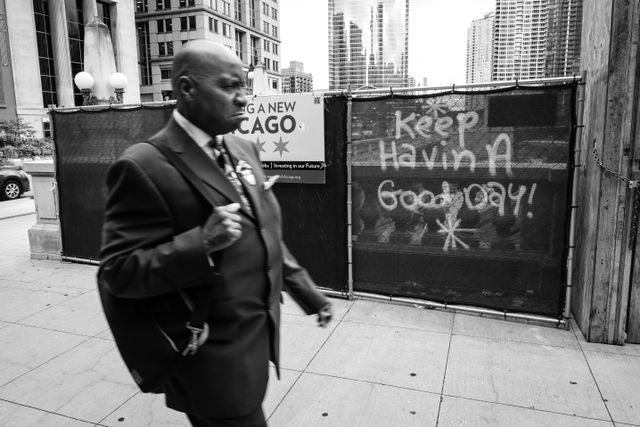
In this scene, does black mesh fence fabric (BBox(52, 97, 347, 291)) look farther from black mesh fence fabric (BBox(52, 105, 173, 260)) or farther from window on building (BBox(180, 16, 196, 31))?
window on building (BBox(180, 16, 196, 31))

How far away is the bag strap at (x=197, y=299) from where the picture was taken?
171cm

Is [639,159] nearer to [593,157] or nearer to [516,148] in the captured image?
[593,157]

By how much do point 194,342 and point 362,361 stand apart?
8.92ft

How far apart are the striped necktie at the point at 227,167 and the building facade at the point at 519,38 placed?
54.9 meters

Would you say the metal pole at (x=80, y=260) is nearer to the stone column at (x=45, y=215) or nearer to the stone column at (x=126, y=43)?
the stone column at (x=45, y=215)

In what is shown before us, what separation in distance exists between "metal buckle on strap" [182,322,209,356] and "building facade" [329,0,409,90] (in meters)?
101

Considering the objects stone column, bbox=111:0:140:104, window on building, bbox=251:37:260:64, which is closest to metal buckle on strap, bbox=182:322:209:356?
stone column, bbox=111:0:140:104

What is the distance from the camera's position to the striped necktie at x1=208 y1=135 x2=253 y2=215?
1879 millimetres

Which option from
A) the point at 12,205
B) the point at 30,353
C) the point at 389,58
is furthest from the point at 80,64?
the point at 389,58

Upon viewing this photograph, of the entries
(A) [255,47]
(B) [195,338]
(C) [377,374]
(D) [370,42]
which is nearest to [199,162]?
(B) [195,338]

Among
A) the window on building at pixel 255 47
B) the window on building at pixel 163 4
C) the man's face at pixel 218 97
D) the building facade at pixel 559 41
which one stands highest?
the window on building at pixel 163 4

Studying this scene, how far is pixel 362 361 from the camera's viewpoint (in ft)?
13.7

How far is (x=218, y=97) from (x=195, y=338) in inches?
34.9

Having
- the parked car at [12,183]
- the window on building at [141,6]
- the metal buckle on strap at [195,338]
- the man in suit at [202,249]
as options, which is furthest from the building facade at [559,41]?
the window on building at [141,6]
